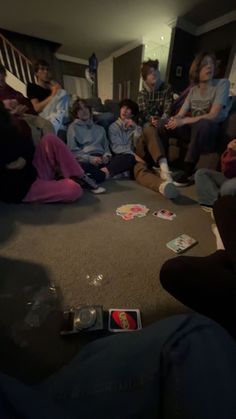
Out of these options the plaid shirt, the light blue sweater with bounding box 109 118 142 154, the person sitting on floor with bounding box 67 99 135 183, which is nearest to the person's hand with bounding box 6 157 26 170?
the person sitting on floor with bounding box 67 99 135 183

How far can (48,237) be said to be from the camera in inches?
43.2

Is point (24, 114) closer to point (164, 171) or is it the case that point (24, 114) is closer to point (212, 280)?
point (164, 171)

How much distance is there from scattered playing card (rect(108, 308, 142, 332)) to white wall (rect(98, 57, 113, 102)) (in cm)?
672

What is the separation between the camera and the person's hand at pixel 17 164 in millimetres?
1319

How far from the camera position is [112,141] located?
215 cm

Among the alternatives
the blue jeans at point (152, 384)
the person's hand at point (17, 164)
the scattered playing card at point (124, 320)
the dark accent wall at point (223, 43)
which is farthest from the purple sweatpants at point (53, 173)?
the dark accent wall at point (223, 43)

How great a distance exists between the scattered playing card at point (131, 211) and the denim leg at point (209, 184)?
428 mm

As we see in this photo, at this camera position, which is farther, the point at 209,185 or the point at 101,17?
the point at 101,17

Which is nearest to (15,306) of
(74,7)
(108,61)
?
(74,7)

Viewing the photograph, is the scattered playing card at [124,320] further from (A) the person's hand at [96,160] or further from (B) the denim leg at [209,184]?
(A) the person's hand at [96,160]

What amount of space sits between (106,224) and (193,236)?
1.68ft

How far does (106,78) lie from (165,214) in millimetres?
6586

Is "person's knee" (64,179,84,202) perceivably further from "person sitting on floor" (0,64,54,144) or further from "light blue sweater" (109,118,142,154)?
"light blue sweater" (109,118,142,154)

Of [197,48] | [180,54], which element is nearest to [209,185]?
[180,54]
